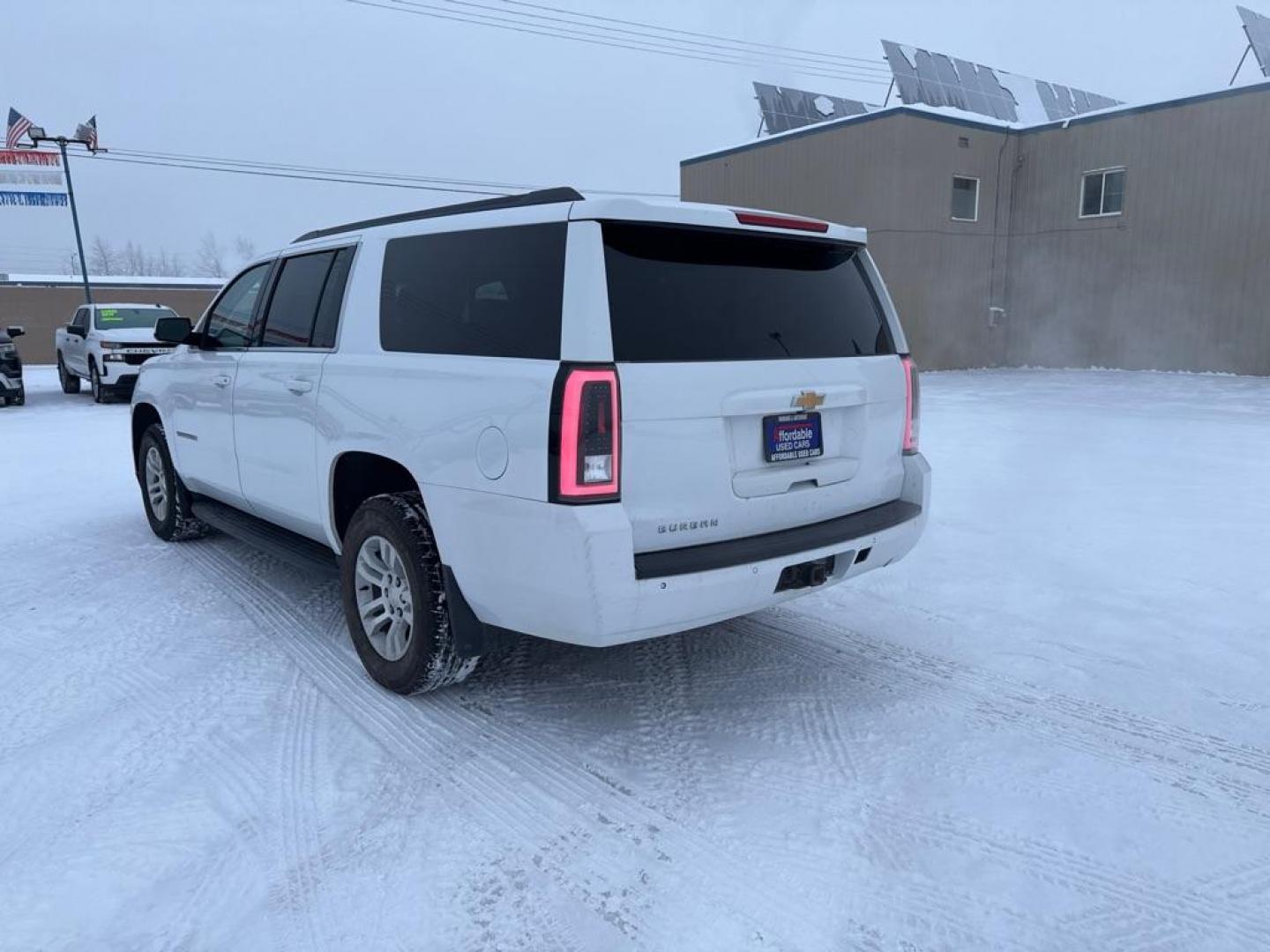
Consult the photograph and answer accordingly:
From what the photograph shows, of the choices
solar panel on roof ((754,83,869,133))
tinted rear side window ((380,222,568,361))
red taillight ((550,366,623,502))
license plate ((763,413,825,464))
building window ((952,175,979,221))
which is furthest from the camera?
solar panel on roof ((754,83,869,133))

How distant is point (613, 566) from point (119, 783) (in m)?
1.89

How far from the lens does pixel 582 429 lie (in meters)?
2.81

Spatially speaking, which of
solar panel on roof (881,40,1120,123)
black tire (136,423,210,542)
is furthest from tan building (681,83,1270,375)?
black tire (136,423,210,542)

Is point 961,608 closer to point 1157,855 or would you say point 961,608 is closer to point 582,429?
point 1157,855

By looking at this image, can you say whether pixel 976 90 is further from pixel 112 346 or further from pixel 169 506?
pixel 169 506

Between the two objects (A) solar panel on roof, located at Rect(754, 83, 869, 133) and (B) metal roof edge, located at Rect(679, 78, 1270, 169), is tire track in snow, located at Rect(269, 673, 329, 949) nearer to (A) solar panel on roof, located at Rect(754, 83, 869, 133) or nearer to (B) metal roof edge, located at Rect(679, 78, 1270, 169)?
(B) metal roof edge, located at Rect(679, 78, 1270, 169)

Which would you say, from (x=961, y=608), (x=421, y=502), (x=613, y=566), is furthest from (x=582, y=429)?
(x=961, y=608)

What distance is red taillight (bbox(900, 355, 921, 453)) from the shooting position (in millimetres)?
3941

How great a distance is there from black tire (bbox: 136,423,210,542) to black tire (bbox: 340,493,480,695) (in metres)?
2.75

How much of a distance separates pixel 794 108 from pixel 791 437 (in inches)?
980

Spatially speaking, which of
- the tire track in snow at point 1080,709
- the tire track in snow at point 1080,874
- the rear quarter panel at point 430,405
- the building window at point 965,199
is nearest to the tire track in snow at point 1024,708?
the tire track in snow at point 1080,709

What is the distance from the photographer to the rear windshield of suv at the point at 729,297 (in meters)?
3.01

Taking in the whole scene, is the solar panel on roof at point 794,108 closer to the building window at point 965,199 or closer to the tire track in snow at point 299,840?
the building window at point 965,199

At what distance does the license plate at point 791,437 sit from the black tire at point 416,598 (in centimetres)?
134
